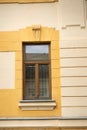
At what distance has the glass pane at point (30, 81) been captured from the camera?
10.7 metres

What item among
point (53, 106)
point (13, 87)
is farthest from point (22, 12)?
point (53, 106)

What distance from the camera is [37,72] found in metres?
10.7

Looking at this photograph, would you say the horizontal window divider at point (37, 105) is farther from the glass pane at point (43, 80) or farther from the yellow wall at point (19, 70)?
the glass pane at point (43, 80)

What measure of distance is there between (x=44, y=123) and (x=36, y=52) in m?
2.16

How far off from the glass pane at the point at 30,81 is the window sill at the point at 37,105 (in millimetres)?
320

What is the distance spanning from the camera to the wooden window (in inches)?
419

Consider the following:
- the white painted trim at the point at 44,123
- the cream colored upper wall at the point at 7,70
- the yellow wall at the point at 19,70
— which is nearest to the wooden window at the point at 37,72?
the yellow wall at the point at 19,70

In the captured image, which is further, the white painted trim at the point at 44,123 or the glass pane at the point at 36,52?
the glass pane at the point at 36,52

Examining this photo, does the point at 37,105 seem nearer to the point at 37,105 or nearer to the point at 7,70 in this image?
the point at 37,105

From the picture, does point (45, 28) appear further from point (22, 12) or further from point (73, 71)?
point (73, 71)

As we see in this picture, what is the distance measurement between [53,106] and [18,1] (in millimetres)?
3334

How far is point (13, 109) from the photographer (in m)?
10.4

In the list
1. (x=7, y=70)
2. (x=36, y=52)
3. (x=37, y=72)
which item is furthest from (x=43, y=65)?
(x=7, y=70)

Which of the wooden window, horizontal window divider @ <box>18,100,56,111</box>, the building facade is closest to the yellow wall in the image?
the building facade
